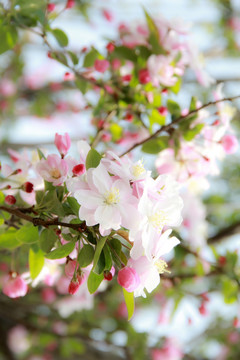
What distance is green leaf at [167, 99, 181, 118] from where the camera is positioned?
1.22 meters

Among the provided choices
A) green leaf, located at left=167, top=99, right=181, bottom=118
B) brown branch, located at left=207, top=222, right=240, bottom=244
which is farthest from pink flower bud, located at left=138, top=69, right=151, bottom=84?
brown branch, located at left=207, top=222, right=240, bottom=244

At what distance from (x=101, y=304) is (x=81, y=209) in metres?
2.33

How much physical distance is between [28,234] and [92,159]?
210 millimetres

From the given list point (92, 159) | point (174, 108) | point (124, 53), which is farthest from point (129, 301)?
point (124, 53)

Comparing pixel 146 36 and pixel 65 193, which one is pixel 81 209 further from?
pixel 146 36

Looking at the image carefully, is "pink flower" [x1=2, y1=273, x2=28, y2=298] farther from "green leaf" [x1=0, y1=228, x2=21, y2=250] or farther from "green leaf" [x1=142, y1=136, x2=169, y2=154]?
"green leaf" [x1=142, y1=136, x2=169, y2=154]

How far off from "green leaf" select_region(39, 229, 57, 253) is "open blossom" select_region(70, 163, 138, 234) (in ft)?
0.46

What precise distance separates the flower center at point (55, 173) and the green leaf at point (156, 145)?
18.4 inches

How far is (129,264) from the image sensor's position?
73cm

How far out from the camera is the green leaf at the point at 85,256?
2.35ft

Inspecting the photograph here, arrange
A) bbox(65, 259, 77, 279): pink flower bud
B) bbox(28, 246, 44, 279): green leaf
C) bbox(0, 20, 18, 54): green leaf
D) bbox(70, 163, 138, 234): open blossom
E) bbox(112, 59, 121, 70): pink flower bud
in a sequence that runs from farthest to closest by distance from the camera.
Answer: bbox(112, 59, 121, 70): pink flower bud
bbox(0, 20, 18, 54): green leaf
bbox(28, 246, 44, 279): green leaf
bbox(65, 259, 77, 279): pink flower bud
bbox(70, 163, 138, 234): open blossom

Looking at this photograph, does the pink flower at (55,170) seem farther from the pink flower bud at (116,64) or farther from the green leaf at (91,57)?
the pink flower bud at (116,64)

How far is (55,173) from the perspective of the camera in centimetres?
79

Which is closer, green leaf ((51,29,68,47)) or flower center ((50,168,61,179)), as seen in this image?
flower center ((50,168,61,179))
